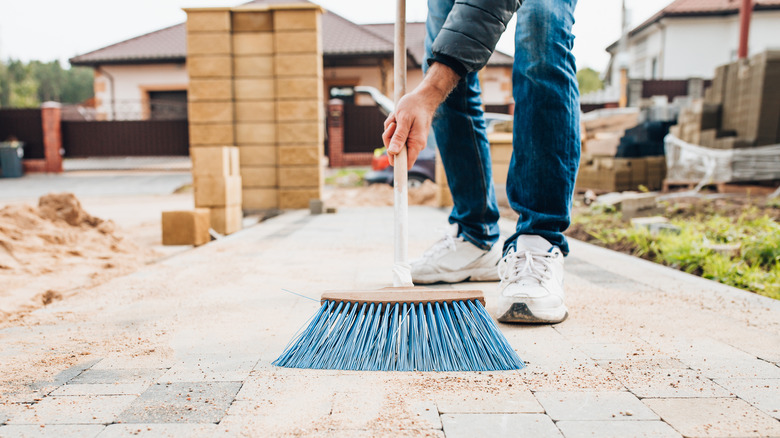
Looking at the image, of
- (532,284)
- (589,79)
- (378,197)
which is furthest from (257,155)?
(589,79)

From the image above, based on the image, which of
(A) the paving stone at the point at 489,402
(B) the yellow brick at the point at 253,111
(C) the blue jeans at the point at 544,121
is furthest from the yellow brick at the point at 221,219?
(A) the paving stone at the point at 489,402

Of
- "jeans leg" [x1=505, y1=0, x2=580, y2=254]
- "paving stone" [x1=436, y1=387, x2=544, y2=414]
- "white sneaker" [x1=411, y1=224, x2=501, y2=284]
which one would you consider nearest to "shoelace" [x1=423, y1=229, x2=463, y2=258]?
"white sneaker" [x1=411, y1=224, x2=501, y2=284]

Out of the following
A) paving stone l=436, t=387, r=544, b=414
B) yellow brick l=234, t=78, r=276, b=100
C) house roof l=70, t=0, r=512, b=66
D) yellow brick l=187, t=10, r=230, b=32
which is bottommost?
paving stone l=436, t=387, r=544, b=414

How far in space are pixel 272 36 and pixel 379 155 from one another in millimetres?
4591

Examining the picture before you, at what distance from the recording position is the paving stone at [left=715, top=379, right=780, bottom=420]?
102cm

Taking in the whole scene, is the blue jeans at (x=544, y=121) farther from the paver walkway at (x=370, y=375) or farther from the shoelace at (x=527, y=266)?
the paver walkway at (x=370, y=375)

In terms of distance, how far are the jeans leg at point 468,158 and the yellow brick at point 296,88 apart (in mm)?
3803

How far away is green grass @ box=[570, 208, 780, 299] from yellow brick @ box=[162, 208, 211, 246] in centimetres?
290

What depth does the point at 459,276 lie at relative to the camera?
7.15 feet

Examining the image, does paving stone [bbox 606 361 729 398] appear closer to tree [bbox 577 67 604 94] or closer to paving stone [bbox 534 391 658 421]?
paving stone [bbox 534 391 658 421]

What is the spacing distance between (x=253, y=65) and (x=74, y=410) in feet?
17.1

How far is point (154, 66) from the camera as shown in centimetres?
1895

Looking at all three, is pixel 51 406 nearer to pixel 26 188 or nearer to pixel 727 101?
pixel 727 101

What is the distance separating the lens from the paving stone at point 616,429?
92cm
